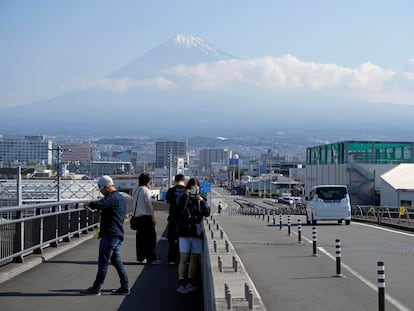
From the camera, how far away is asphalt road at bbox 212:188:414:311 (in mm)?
10820

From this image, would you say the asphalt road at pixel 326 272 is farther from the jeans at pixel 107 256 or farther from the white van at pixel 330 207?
the white van at pixel 330 207

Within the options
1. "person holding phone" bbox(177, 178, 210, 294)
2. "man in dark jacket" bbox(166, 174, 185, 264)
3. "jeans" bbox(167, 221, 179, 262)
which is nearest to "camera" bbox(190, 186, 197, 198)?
"person holding phone" bbox(177, 178, 210, 294)

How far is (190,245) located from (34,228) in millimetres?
4628

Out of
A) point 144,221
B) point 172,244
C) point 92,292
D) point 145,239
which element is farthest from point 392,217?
point 92,292

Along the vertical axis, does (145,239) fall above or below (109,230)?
below

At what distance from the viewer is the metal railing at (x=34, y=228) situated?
13.2 metres

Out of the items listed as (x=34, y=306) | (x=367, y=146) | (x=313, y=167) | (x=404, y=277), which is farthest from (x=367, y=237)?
(x=313, y=167)

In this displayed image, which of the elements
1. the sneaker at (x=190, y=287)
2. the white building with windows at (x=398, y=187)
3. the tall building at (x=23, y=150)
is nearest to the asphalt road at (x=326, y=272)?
the sneaker at (x=190, y=287)

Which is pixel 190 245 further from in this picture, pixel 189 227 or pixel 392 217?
pixel 392 217

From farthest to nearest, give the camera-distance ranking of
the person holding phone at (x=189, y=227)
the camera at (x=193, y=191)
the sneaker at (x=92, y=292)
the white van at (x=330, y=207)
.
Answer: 1. the white van at (x=330, y=207)
2. the camera at (x=193, y=191)
3. the person holding phone at (x=189, y=227)
4. the sneaker at (x=92, y=292)

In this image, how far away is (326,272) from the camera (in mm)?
14312

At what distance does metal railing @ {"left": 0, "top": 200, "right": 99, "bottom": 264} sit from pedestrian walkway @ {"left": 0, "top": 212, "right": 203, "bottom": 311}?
0.28 metres

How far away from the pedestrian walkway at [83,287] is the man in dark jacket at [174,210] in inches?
12.1

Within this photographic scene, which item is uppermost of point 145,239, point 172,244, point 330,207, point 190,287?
point 145,239
